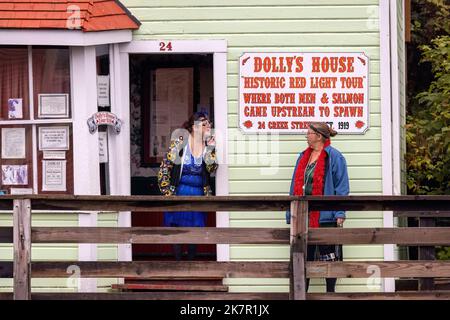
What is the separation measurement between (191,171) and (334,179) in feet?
4.83

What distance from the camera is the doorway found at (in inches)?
530

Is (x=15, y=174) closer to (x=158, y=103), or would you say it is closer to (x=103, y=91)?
(x=103, y=91)

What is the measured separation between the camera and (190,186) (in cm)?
1218

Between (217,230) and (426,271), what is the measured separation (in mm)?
1790

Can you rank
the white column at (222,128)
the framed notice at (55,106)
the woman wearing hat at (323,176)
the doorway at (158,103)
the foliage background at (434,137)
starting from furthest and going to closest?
the foliage background at (434,137) → the doorway at (158,103) → the white column at (222,128) → the framed notice at (55,106) → the woman wearing hat at (323,176)

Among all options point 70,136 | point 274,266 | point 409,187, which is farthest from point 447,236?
point 409,187

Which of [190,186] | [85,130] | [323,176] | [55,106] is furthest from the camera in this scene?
[190,186]

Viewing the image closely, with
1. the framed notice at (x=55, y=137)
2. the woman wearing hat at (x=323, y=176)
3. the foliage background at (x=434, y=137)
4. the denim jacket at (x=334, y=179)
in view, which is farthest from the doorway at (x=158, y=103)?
the foliage background at (x=434, y=137)

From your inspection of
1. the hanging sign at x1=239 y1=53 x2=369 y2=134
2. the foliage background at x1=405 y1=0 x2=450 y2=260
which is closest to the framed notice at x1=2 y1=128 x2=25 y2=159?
the hanging sign at x1=239 y1=53 x2=369 y2=134

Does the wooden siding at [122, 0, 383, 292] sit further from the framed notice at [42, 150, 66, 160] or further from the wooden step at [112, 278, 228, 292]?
the framed notice at [42, 150, 66, 160]

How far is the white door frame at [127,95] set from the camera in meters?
12.0

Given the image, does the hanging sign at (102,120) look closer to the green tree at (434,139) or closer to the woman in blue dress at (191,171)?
the woman in blue dress at (191,171)

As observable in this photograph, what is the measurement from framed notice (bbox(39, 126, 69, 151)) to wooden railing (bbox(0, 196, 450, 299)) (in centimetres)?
194

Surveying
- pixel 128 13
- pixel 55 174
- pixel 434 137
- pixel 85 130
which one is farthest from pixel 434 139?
pixel 55 174
